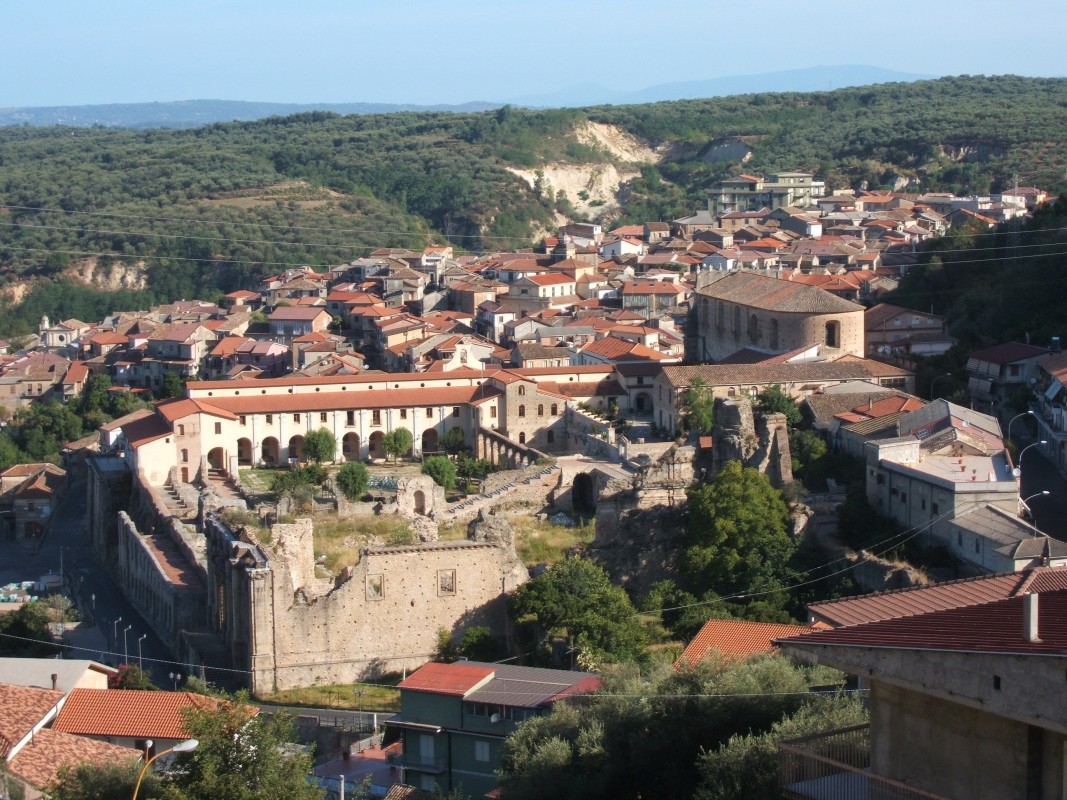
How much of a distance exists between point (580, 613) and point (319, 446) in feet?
62.0

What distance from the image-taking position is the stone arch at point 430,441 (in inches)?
1842

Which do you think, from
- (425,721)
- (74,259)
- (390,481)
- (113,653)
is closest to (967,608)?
(425,721)

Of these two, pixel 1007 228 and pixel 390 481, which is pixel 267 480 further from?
pixel 1007 228

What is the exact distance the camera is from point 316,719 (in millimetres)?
25500

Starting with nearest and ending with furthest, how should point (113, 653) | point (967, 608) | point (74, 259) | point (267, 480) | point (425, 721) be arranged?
point (967, 608) < point (425, 721) < point (113, 653) < point (267, 480) < point (74, 259)

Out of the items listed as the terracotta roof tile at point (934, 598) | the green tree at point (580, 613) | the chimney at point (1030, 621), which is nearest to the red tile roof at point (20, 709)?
the green tree at point (580, 613)

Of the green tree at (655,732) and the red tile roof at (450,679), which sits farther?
the red tile roof at (450,679)

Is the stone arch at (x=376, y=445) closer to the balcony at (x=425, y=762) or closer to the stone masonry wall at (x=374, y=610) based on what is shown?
the stone masonry wall at (x=374, y=610)

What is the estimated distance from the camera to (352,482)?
40.4 meters

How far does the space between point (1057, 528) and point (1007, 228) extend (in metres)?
23.9

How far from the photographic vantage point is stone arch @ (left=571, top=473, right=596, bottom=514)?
38.1m

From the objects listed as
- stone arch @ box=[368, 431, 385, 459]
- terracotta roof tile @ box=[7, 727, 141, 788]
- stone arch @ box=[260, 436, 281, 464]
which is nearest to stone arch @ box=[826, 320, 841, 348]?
stone arch @ box=[368, 431, 385, 459]

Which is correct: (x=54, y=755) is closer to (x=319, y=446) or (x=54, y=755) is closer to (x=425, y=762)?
(x=425, y=762)

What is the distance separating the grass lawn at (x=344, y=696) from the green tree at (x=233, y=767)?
35.7 ft
